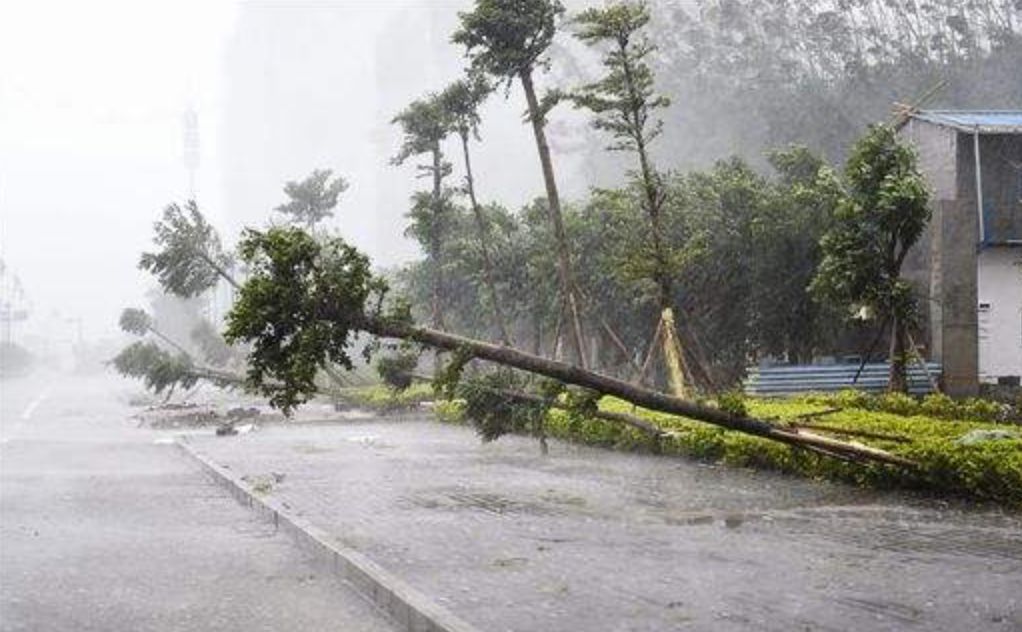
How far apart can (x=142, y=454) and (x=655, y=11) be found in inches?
2386

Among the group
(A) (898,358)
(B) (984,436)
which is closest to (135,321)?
(A) (898,358)

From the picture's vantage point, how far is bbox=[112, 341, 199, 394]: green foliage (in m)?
35.3

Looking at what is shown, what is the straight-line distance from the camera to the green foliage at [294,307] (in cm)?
971

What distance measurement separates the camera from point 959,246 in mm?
27141

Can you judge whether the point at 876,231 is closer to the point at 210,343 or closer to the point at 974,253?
the point at 974,253

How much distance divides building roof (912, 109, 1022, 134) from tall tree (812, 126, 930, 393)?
19.8 ft

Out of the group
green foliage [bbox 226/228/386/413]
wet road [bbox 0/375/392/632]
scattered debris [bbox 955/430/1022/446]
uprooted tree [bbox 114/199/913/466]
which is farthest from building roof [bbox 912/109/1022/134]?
green foliage [bbox 226/228/386/413]

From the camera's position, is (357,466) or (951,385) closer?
(357,466)

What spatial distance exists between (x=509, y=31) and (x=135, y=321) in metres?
37.8

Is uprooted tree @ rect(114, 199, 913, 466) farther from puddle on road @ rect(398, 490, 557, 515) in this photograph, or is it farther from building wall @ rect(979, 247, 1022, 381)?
building wall @ rect(979, 247, 1022, 381)

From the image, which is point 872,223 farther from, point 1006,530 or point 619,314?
point 619,314

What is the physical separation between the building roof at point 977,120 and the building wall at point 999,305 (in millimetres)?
3061

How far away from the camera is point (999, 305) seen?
1072 inches

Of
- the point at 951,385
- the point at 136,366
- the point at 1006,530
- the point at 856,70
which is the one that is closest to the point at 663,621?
the point at 1006,530
